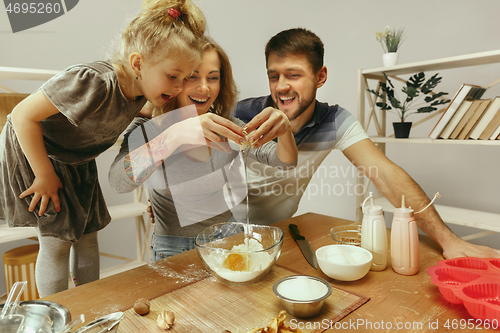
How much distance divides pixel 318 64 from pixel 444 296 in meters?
1.11

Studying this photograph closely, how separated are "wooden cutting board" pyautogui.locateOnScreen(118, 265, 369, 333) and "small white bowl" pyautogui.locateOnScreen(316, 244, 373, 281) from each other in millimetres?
42

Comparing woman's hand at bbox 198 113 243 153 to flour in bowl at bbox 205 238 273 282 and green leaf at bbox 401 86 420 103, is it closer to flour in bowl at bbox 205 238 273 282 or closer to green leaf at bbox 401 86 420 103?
flour in bowl at bbox 205 238 273 282

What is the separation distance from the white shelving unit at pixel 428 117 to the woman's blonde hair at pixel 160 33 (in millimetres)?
994

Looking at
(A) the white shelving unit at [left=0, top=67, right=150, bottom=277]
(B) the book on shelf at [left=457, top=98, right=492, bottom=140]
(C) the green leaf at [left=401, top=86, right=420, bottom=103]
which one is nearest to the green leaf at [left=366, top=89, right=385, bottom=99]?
(C) the green leaf at [left=401, top=86, right=420, bottom=103]

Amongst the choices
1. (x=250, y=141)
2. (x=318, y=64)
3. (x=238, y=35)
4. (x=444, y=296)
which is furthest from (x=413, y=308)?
(x=238, y=35)

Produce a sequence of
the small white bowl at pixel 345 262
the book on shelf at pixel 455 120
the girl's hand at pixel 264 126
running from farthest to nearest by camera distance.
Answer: the book on shelf at pixel 455 120 → the girl's hand at pixel 264 126 → the small white bowl at pixel 345 262

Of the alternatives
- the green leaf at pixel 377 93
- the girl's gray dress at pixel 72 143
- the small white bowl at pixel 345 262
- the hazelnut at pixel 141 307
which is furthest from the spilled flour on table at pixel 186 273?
the green leaf at pixel 377 93

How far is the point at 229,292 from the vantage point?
2.38 feet

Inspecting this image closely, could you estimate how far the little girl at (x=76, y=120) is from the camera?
0.89m

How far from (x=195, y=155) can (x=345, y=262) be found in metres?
0.80

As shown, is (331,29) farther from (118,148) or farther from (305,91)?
(118,148)

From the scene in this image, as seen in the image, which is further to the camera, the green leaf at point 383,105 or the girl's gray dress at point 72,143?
the green leaf at point 383,105

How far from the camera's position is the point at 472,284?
0.66 meters

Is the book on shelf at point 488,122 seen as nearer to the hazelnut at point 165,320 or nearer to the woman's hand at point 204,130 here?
the woman's hand at point 204,130
